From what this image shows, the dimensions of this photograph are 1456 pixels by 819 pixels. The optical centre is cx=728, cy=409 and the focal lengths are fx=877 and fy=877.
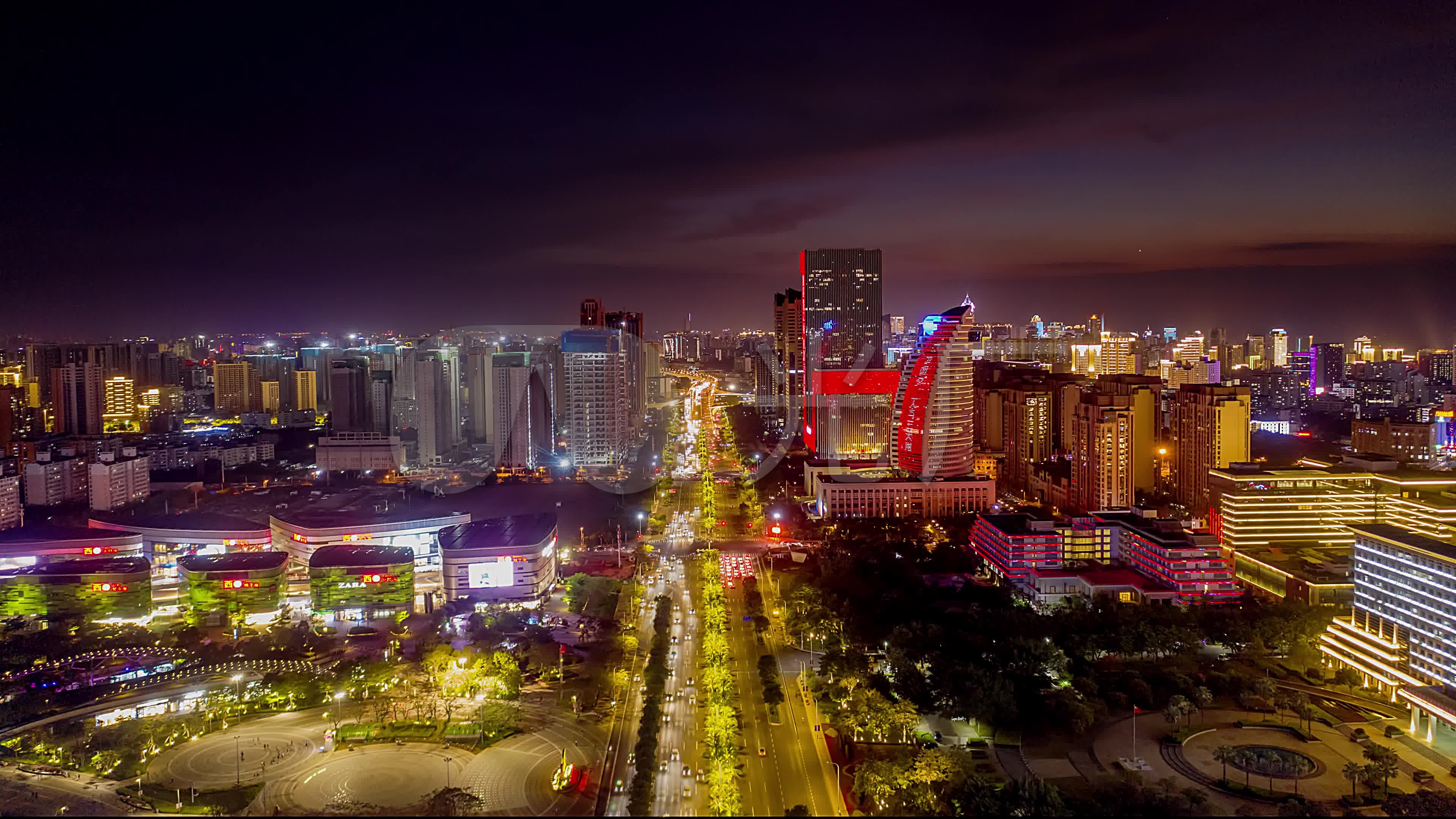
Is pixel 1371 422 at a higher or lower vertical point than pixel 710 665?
higher

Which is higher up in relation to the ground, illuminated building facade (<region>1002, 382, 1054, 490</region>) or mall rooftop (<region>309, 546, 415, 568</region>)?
illuminated building facade (<region>1002, 382, 1054, 490</region>)

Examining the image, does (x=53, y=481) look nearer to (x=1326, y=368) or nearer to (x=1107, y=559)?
(x=1107, y=559)

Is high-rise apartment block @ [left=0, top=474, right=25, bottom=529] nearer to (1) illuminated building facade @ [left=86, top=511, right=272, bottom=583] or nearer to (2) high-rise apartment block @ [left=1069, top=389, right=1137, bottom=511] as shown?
(1) illuminated building facade @ [left=86, top=511, right=272, bottom=583]

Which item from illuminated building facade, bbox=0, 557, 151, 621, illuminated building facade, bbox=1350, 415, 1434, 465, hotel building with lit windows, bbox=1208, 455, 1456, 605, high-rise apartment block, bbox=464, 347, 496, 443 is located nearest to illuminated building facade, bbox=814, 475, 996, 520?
hotel building with lit windows, bbox=1208, 455, 1456, 605

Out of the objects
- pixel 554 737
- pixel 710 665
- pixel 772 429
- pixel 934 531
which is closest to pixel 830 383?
pixel 772 429

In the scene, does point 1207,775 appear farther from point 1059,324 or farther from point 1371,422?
point 1059,324
